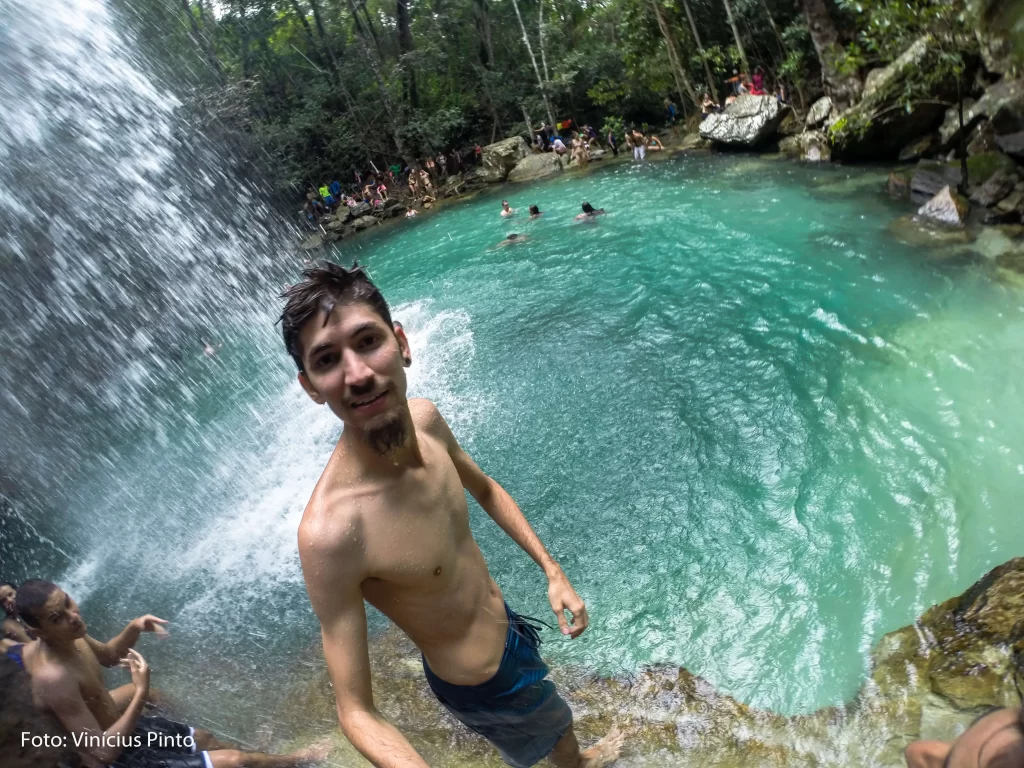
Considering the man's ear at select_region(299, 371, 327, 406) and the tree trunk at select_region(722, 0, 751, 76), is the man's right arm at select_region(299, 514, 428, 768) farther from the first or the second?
the tree trunk at select_region(722, 0, 751, 76)

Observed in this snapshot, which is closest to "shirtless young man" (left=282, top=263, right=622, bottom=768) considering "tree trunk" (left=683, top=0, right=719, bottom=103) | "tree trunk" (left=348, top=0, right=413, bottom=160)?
"tree trunk" (left=683, top=0, right=719, bottom=103)

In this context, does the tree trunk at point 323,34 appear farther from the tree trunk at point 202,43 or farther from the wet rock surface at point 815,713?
the wet rock surface at point 815,713

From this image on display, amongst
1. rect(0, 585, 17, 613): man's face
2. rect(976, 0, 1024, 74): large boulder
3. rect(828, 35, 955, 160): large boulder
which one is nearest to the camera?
rect(976, 0, 1024, 74): large boulder

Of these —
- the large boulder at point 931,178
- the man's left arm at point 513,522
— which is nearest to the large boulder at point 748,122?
the large boulder at point 931,178

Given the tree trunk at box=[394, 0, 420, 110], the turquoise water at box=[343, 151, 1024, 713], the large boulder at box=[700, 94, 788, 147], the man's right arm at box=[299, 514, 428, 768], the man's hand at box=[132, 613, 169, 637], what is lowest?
the turquoise water at box=[343, 151, 1024, 713]

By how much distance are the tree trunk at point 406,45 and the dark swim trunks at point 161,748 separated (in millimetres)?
28294

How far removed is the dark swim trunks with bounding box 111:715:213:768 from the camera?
2762 mm

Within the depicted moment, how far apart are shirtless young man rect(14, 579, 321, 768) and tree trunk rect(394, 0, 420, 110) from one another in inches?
1109

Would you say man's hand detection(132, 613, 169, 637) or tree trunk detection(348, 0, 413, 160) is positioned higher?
tree trunk detection(348, 0, 413, 160)

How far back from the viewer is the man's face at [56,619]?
2770 millimetres

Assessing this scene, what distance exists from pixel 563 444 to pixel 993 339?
4.24 meters

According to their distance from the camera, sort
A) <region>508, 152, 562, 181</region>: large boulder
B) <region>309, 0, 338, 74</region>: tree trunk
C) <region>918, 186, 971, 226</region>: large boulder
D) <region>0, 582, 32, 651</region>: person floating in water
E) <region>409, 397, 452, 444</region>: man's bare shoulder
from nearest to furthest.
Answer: <region>409, 397, 452, 444</region>: man's bare shoulder < <region>0, 582, 32, 651</region>: person floating in water < <region>918, 186, 971, 226</region>: large boulder < <region>508, 152, 562, 181</region>: large boulder < <region>309, 0, 338, 74</region>: tree trunk

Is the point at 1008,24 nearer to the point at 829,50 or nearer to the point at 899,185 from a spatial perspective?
the point at 899,185

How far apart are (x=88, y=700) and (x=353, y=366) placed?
229 cm
